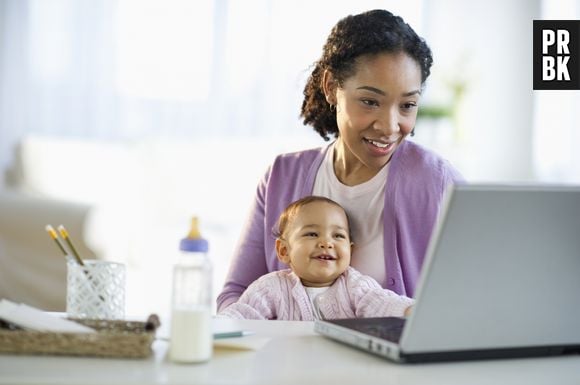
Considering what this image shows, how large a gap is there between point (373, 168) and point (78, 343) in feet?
2.99

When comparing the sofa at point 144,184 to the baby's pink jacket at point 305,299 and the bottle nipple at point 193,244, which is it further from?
the bottle nipple at point 193,244

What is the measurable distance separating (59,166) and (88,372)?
3.56m

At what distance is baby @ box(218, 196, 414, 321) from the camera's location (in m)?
1.72

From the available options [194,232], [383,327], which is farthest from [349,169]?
[194,232]

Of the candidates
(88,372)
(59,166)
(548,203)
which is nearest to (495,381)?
(548,203)

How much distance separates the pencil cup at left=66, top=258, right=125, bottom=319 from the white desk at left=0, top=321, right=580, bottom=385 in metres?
0.17

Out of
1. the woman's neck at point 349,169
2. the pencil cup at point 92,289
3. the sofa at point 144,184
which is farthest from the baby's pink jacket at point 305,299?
the sofa at point 144,184

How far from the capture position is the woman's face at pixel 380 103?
180 cm

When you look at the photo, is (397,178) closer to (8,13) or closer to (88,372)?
(88,372)

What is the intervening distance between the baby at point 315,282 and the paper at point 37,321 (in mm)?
505

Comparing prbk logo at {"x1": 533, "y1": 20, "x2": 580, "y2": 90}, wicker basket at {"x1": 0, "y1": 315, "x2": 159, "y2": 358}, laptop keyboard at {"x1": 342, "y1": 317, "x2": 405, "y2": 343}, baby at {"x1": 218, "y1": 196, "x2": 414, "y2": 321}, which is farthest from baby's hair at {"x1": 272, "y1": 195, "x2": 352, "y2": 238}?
prbk logo at {"x1": 533, "y1": 20, "x2": 580, "y2": 90}

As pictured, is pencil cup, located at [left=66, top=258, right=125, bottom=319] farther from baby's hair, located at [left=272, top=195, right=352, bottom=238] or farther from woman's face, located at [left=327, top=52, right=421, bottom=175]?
woman's face, located at [left=327, top=52, right=421, bottom=175]

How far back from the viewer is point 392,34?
182cm

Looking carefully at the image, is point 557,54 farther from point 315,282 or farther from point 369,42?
point 315,282
